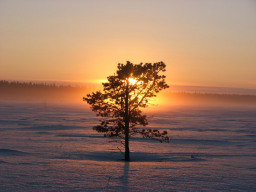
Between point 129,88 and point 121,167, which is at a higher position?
point 129,88

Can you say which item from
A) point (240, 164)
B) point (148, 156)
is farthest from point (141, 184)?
point (148, 156)

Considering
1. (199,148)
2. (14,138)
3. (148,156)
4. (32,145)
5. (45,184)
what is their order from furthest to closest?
(14,138), (199,148), (32,145), (148,156), (45,184)

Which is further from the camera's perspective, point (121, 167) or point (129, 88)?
point (129, 88)

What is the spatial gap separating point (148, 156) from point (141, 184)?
7.89 meters

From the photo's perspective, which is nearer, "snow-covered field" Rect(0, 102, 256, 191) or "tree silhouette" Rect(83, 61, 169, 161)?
"snow-covered field" Rect(0, 102, 256, 191)

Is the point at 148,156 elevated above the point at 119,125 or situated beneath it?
situated beneath

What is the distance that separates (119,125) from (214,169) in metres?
5.82

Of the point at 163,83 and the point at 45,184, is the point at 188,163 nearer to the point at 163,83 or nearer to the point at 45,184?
the point at 163,83

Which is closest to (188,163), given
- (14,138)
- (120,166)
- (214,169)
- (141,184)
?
(214,169)

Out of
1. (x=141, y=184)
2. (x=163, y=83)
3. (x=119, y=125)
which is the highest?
(x=163, y=83)

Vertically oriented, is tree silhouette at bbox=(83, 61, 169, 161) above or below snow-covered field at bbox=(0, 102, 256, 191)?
above

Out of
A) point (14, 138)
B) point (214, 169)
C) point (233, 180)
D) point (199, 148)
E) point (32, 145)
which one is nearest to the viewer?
point (233, 180)

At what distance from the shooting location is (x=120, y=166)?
46.5 ft

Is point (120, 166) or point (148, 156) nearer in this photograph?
point (120, 166)
